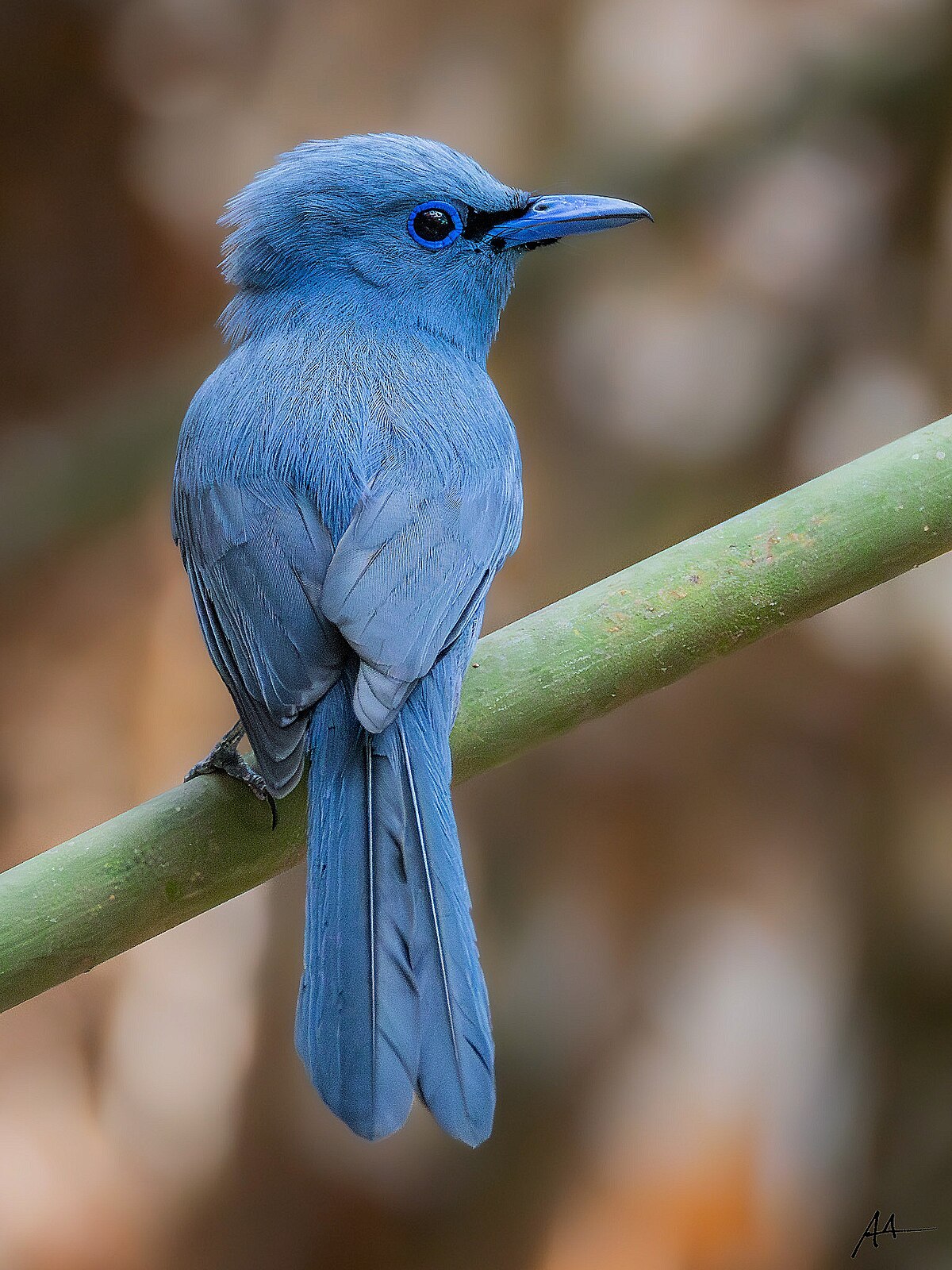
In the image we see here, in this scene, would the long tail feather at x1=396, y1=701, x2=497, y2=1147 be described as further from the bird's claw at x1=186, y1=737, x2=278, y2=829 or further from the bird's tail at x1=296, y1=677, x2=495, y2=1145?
the bird's claw at x1=186, y1=737, x2=278, y2=829

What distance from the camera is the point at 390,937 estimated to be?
185cm

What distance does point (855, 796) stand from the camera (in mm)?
4301

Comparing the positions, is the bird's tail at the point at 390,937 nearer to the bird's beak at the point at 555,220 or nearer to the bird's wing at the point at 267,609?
the bird's wing at the point at 267,609

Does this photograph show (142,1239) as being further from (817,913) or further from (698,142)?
(698,142)

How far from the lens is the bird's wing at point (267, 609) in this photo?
2.03 metres

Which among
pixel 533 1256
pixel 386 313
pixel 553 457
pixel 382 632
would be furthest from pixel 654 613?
pixel 533 1256

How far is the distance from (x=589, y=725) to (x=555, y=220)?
6.05 ft

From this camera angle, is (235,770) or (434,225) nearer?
(235,770)

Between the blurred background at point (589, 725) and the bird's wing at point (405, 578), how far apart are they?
6.27 feet

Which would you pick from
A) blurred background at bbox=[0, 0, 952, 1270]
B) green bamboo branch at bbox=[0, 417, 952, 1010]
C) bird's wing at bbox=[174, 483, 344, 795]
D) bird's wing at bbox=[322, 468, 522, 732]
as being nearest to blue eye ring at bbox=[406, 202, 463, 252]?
bird's wing at bbox=[322, 468, 522, 732]
